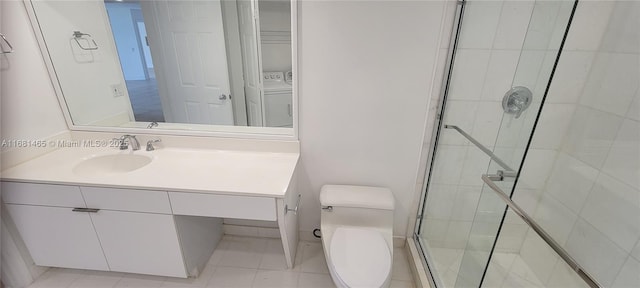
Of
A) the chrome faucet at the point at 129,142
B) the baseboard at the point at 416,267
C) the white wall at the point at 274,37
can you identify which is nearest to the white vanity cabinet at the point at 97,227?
the chrome faucet at the point at 129,142

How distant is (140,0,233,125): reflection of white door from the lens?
6.25 feet

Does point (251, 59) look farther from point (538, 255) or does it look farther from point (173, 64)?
point (538, 255)

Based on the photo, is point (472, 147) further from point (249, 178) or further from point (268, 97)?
point (268, 97)

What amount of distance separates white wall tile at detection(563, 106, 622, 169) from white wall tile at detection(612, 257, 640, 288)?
434 mm

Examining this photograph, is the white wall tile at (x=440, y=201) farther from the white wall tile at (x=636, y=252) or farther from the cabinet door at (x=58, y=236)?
the cabinet door at (x=58, y=236)

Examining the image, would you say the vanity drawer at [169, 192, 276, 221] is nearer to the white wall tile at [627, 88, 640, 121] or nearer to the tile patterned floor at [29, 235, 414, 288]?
the tile patterned floor at [29, 235, 414, 288]

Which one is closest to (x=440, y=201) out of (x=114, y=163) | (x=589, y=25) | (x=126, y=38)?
(x=589, y=25)

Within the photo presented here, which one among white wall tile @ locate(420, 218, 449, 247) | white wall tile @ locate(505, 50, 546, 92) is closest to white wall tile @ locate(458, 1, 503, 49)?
white wall tile @ locate(505, 50, 546, 92)

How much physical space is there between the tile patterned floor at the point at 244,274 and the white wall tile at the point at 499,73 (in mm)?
1179

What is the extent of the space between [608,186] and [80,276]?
2.92 meters

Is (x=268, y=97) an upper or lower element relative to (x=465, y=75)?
lower

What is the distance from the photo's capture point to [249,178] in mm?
1303

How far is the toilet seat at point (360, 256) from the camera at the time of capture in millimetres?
1173

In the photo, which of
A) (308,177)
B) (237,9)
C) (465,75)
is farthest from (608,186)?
(237,9)
